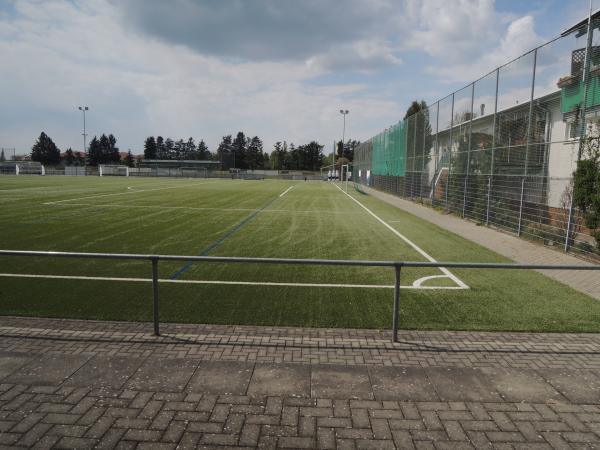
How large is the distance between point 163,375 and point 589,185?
11.0 m

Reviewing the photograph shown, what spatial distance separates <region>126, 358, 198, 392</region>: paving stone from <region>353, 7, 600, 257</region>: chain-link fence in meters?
10.5

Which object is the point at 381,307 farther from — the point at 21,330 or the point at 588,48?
the point at 588,48

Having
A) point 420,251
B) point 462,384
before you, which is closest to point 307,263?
point 462,384

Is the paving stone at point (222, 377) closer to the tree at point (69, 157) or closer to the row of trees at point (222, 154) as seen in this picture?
the row of trees at point (222, 154)

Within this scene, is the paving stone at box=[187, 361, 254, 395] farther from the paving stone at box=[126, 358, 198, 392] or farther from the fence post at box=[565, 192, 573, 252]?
the fence post at box=[565, 192, 573, 252]

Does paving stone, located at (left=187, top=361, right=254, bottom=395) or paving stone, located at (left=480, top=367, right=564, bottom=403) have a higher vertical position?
paving stone, located at (left=480, top=367, right=564, bottom=403)

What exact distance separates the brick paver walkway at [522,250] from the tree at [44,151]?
136622 millimetres

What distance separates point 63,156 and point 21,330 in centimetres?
15655

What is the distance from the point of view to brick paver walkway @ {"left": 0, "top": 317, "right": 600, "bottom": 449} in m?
3.44

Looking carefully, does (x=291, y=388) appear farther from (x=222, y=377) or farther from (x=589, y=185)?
(x=589, y=185)

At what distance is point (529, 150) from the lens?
14383mm

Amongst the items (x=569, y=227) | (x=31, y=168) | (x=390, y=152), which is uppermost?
(x=390, y=152)

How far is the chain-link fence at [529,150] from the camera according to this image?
11.8 metres

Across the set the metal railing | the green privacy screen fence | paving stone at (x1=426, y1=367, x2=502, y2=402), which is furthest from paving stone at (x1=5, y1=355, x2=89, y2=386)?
the green privacy screen fence
